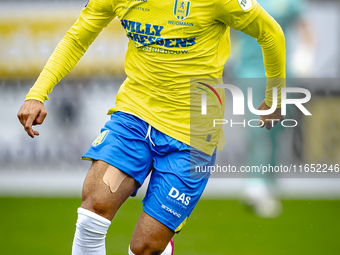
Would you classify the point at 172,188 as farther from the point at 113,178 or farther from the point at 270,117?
the point at 270,117

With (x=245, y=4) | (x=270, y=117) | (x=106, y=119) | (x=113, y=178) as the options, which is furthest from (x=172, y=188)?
(x=106, y=119)

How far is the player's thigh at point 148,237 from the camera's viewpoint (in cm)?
198

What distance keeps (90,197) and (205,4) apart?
3.33 feet

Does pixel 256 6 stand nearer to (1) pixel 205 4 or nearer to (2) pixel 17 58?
(1) pixel 205 4

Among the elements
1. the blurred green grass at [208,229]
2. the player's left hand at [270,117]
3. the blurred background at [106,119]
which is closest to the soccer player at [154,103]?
the player's left hand at [270,117]

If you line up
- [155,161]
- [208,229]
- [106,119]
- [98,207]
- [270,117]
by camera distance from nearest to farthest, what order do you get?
[98,207]
[155,161]
[270,117]
[208,229]
[106,119]

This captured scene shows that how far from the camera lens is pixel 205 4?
1922mm

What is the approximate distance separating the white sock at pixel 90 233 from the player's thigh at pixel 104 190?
3 centimetres

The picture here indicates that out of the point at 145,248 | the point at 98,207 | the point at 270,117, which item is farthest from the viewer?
the point at 270,117

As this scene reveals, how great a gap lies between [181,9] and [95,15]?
1.54ft

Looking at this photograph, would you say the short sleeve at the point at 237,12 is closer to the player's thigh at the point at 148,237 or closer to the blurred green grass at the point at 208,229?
the player's thigh at the point at 148,237

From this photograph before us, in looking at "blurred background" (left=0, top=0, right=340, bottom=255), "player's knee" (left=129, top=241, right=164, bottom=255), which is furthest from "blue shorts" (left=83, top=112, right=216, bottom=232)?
"blurred background" (left=0, top=0, right=340, bottom=255)

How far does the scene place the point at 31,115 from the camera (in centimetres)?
190

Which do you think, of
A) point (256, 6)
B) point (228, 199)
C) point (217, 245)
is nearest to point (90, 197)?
point (256, 6)
